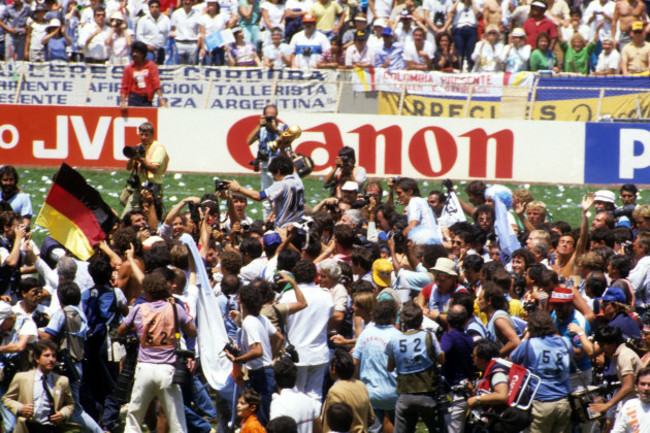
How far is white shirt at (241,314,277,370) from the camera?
8992 millimetres

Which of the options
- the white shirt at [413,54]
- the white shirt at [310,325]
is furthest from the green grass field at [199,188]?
the white shirt at [310,325]

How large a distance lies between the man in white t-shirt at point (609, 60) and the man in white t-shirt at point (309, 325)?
15207 millimetres

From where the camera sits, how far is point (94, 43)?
2377 centimetres

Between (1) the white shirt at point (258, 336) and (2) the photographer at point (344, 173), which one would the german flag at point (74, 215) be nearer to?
(2) the photographer at point (344, 173)

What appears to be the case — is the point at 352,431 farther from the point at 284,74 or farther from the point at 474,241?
the point at 284,74

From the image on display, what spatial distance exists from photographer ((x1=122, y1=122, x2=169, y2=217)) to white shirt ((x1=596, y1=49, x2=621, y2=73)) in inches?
482

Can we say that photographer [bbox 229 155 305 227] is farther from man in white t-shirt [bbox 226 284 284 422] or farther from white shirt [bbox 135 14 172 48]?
white shirt [bbox 135 14 172 48]

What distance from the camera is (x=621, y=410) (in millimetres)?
8461

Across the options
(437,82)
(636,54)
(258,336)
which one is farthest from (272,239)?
(636,54)

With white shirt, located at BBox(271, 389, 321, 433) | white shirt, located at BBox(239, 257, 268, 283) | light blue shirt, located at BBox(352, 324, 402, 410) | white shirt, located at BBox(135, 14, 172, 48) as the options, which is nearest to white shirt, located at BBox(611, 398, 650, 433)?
light blue shirt, located at BBox(352, 324, 402, 410)

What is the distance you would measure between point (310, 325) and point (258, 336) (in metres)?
0.71

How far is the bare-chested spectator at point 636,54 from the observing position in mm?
22766

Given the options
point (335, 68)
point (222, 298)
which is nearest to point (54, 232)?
point (222, 298)

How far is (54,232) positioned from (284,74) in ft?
39.1
